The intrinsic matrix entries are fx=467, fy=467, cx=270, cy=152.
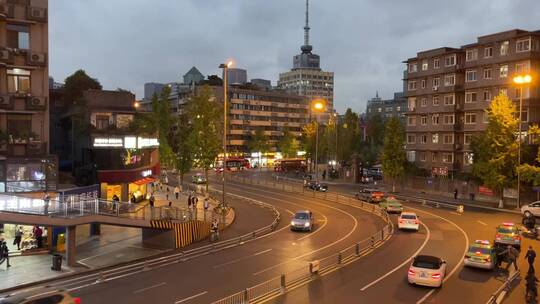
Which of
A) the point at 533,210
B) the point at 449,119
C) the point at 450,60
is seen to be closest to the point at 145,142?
the point at 533,210

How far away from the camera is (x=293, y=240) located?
3409 centimetres

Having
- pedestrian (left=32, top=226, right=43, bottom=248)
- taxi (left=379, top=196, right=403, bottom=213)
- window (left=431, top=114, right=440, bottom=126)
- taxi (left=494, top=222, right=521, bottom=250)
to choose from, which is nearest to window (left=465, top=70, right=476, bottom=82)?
window (left=431, top=114, right=440, bottom=126)

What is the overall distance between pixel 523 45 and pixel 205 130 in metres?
42.0

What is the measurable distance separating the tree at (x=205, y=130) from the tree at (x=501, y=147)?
32.2 m

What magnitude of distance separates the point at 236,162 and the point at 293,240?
8230cm

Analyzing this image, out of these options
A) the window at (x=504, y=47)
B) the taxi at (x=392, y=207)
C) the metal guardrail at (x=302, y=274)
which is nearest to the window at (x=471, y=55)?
the window at (x=504, y=47)

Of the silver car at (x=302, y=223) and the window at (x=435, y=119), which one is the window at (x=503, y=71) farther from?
the silver car at (x=302, y=223)

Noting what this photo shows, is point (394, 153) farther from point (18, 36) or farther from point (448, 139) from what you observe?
point (18, 36)

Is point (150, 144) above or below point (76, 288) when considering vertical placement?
above

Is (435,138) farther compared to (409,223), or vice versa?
(435,138)

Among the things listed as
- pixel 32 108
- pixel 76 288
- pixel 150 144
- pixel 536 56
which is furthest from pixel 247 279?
pixel 536 56

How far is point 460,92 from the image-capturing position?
70312 millimetres

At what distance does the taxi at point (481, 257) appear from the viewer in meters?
24.5

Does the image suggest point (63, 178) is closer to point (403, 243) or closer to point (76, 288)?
point (76, 288)
